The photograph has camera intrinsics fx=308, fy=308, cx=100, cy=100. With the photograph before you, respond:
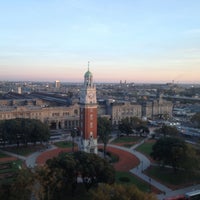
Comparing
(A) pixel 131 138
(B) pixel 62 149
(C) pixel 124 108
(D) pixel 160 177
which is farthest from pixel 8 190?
(C) pixel 124 108

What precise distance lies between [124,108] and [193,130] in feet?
80.9

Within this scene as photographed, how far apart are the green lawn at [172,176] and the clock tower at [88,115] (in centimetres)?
1196

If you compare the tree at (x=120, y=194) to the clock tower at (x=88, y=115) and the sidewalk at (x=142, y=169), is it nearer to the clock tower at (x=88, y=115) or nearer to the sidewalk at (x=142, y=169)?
the sidewalk at (x=142, y=169)

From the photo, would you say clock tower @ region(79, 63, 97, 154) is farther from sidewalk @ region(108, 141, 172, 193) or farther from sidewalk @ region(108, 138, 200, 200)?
sidewalk @ region(108, 138, 200, 200)

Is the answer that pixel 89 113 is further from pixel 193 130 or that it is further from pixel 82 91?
pixel 193 130

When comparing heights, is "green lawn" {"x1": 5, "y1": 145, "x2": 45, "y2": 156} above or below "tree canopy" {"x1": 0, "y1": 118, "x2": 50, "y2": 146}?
below

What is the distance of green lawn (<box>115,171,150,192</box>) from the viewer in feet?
139

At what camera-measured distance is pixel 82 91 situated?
55250 mm

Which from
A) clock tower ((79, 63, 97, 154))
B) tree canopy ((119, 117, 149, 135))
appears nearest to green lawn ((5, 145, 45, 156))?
clock tower ((79, 63, 97, 154))

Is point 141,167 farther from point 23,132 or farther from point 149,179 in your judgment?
→ point 23,132

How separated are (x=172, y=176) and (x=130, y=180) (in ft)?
22.4

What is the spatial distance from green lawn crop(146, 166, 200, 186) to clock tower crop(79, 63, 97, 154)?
12.0 m

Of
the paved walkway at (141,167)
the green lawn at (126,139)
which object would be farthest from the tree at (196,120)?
the paved walkway at (141,167)

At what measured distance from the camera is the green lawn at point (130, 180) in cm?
4247
